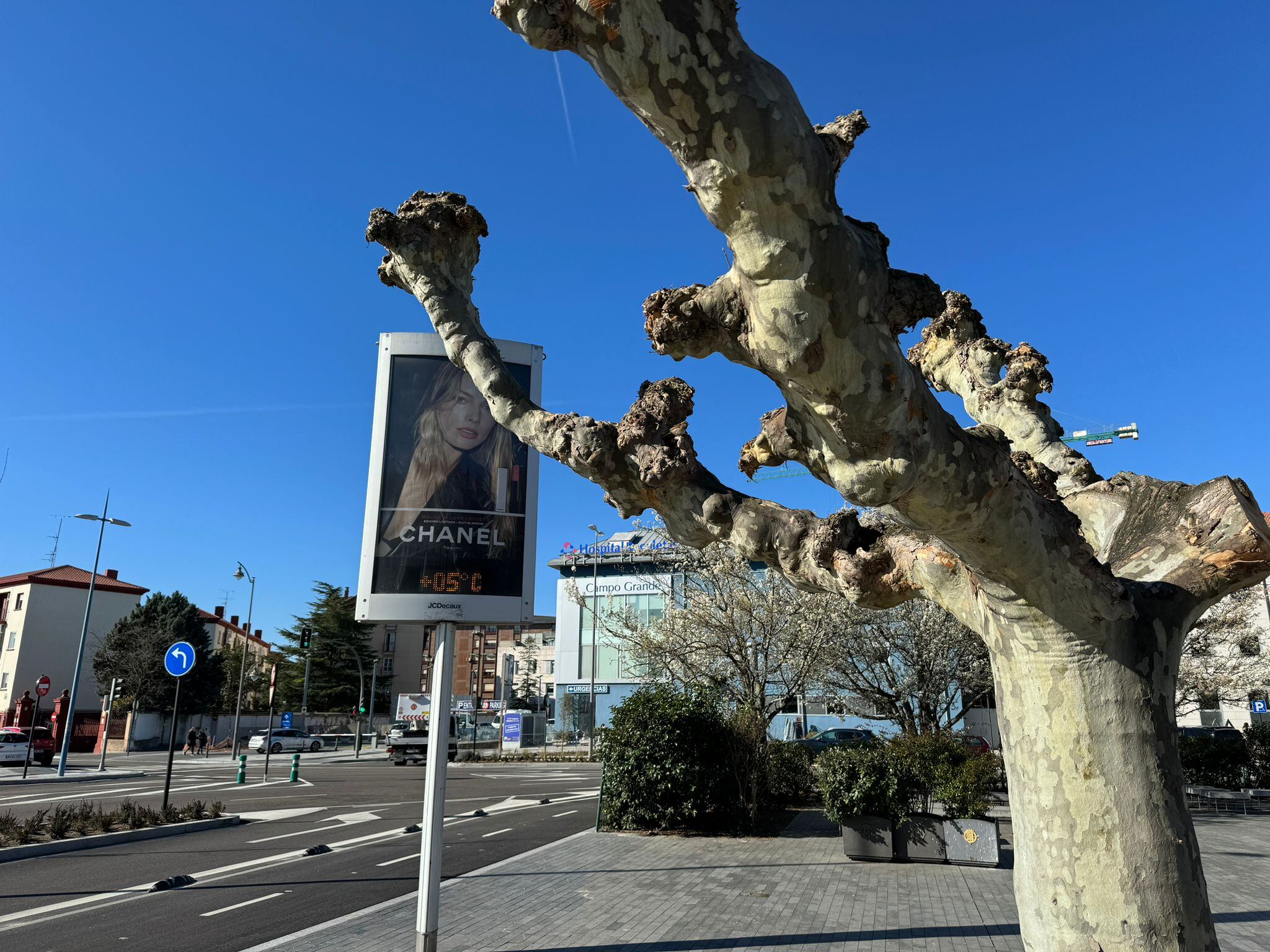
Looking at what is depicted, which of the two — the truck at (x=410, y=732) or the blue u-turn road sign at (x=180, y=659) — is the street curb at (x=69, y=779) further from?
the blue u-turn road sign at (x=180, y=659)

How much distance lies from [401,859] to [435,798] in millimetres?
6575

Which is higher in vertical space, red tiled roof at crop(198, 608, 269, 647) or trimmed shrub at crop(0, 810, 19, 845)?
red tiled roof at crop(198, 608, 269, 647)

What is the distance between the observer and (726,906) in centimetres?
825

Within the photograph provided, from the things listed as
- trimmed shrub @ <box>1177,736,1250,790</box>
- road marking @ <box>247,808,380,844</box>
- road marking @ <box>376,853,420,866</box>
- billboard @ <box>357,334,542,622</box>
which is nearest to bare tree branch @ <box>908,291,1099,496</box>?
billboard @ <box>357,334,542,622</box>

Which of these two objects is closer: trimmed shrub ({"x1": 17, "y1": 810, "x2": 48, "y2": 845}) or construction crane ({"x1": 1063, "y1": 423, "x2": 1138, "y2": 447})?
trimmed shrub ({"x1": 17, "y1": 810, "x2": 48, "y2": 845})

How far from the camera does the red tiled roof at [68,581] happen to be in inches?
2126

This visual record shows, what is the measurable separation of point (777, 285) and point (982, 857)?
10710mm

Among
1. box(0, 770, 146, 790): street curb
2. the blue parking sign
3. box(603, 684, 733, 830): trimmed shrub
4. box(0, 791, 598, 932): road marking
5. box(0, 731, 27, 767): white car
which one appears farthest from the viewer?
the blue parking sign

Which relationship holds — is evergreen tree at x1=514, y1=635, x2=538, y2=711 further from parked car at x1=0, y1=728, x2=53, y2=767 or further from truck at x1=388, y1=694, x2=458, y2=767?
parked car at x1=0, y1=728, x2=53, y2=767

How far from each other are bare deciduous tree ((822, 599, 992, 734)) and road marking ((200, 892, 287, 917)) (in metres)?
13.6

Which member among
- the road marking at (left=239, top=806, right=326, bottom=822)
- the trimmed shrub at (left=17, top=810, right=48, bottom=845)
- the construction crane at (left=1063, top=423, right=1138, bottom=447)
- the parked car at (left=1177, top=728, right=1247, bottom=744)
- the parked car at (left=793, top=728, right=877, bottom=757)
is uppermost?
the construction crane at (left=1063, top=423, right=1138, bottom=447)

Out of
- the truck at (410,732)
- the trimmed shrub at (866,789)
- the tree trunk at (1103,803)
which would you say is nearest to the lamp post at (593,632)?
the truck at (410,732)

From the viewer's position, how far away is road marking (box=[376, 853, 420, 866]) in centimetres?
1086

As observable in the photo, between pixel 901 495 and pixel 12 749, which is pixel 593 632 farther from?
pixel 901 495
